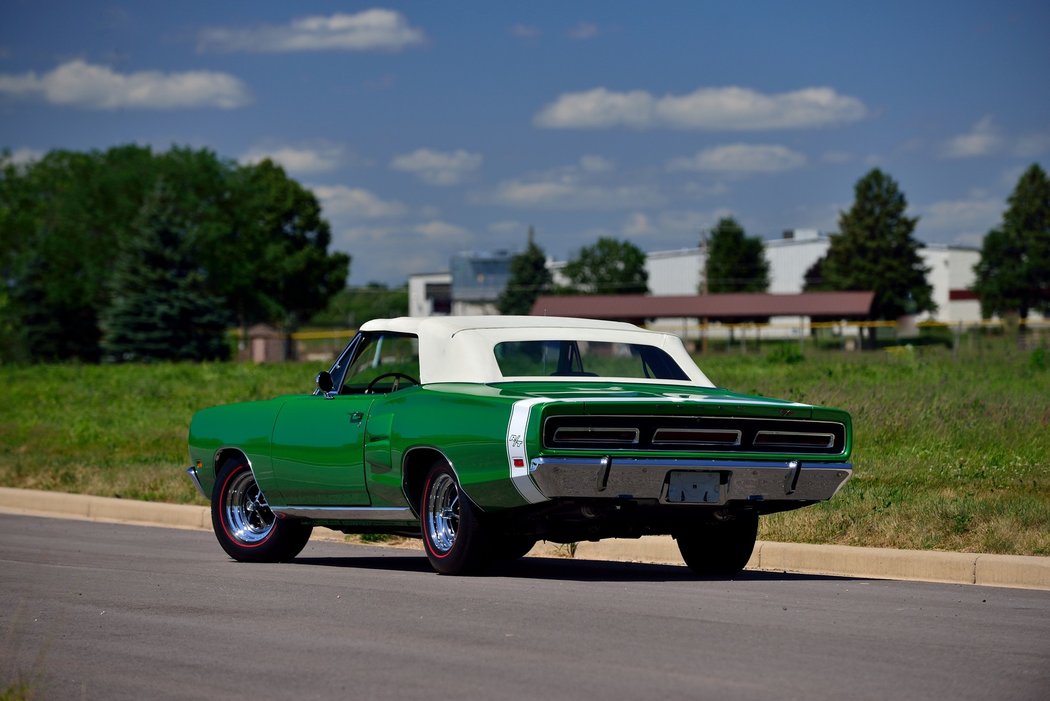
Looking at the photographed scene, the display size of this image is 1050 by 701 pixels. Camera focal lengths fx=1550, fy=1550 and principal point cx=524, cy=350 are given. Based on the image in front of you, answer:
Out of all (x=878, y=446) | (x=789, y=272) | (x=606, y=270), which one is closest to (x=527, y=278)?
(x=606, y=270)

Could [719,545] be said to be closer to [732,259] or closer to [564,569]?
[564,569]

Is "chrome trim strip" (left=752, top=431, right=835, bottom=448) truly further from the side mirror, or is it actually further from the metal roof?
the metal roof

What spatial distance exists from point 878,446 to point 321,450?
776 centimetres

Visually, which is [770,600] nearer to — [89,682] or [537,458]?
[537,458]

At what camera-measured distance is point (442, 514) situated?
30.1 ft

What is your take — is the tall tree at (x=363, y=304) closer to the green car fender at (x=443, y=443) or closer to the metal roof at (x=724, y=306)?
the metal roof at (x=724, y=306)

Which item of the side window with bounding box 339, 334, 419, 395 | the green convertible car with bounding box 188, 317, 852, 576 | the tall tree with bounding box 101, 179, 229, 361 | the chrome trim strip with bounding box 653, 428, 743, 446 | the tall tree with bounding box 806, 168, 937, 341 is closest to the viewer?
the green convertible car with bounding box 188, 317, 852, 576

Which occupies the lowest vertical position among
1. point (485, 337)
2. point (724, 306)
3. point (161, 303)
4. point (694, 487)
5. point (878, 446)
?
point (878, 446)

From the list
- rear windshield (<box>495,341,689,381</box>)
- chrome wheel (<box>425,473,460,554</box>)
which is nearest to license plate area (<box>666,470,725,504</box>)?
chrome wheel (<box>425,473,460,554</box>)

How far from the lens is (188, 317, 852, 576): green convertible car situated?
→ 834 centimetres

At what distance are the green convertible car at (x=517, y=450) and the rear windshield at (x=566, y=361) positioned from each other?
1 cm

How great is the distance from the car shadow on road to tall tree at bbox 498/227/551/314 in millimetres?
108701

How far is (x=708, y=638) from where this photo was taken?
6.68 meters

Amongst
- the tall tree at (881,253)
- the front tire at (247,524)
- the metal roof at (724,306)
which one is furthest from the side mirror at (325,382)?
the tall tree at (881,253)
